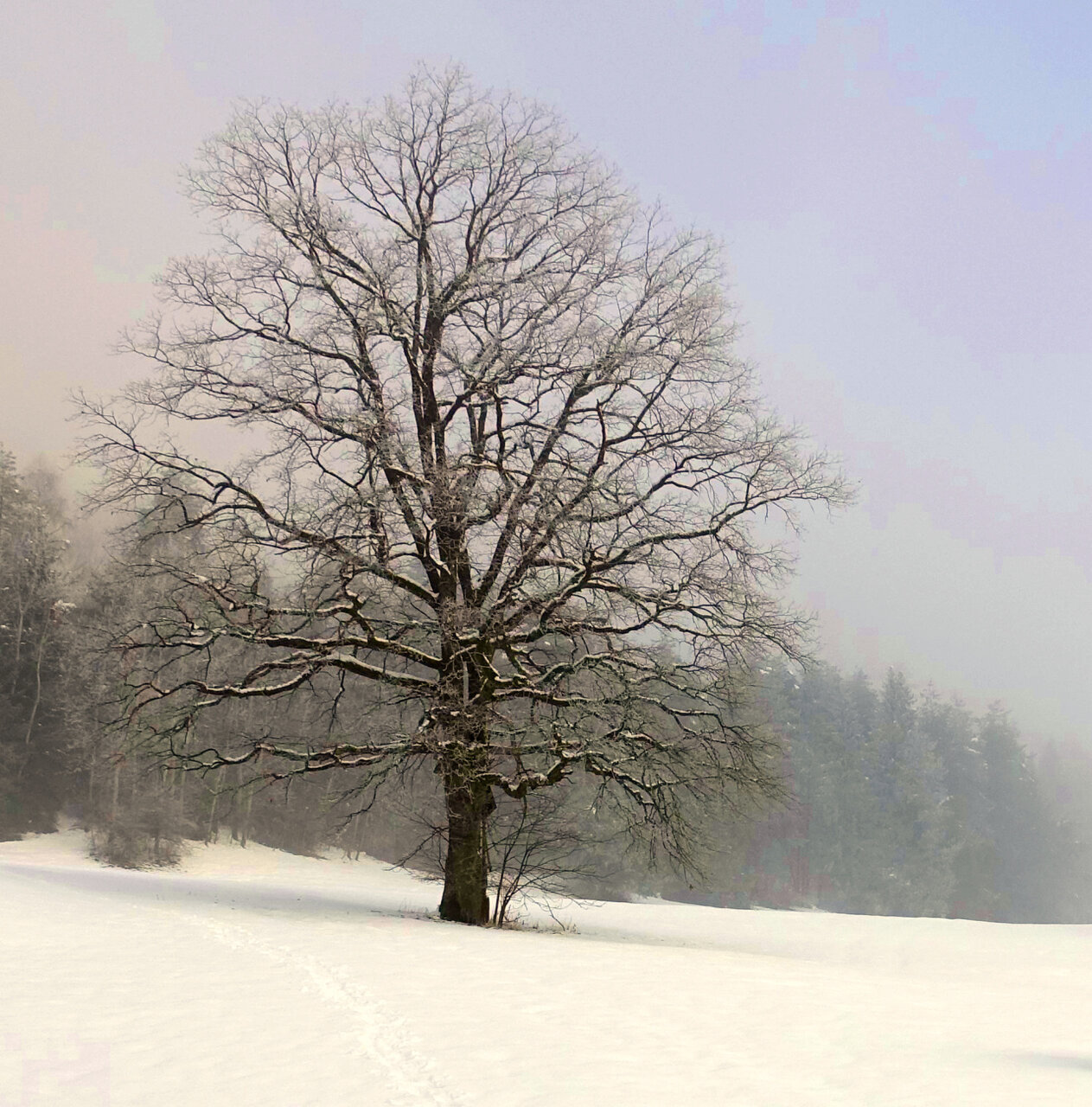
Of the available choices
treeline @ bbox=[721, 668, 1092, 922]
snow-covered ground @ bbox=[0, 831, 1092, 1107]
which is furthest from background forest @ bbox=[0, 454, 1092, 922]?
snow-covered ground @ bbox=[0, 831, 1092, 1107]

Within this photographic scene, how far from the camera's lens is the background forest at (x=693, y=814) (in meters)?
35.2

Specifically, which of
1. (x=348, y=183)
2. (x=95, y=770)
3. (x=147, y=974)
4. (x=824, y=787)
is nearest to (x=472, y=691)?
(x=147, y=974)

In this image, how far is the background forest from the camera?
115 feet

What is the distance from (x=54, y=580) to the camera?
136 feet

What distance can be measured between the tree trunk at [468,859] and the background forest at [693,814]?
374mm

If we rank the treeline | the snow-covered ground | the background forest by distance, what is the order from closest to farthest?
the snow-covered ground → the background forest → the treeline

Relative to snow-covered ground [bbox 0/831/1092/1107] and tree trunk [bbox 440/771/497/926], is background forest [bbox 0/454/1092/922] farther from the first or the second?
snow-covered ground [bbox 0/831/1092/1107]

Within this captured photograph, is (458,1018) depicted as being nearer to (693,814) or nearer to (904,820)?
(693,814)

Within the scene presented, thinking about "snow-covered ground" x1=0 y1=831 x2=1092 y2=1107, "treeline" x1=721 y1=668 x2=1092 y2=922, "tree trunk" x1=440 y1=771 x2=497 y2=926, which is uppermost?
"treeline" x1=721 y1=668 x2=1092 y2=922

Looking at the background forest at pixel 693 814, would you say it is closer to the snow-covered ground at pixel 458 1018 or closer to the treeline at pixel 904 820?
the treeline at pixel 904 820

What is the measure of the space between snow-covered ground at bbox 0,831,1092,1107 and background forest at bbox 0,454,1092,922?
9.06ft

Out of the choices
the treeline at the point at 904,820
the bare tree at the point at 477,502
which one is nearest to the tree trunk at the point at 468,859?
the bare tree at the point at 477,502

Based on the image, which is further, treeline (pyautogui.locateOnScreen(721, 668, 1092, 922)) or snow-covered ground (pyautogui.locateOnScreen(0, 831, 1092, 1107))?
treeline (pyautogui.locateOnScreen(721, 668, 1092, 922))

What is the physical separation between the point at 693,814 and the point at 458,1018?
34.8 feet
